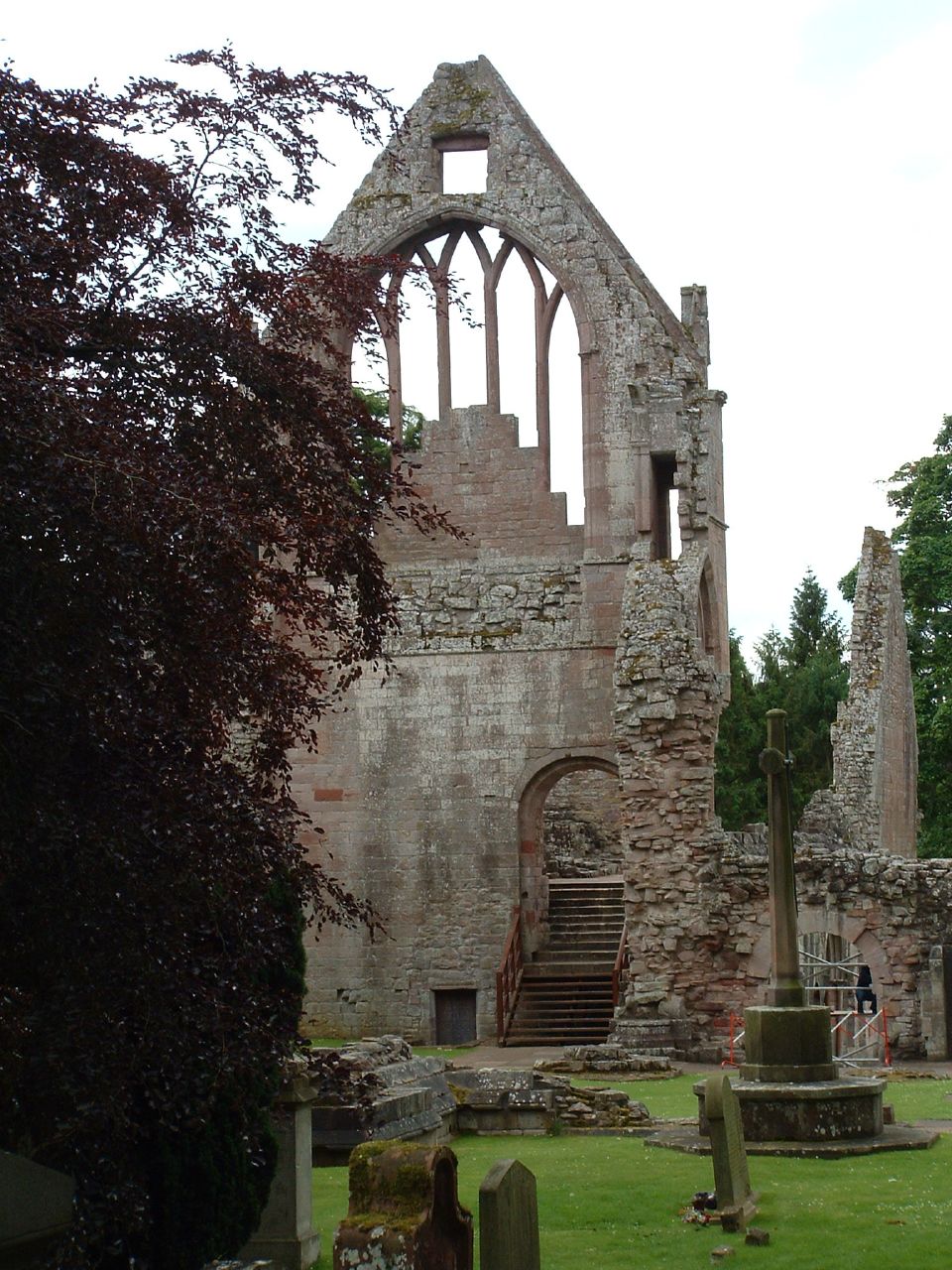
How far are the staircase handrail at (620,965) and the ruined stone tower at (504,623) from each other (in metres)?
1.46

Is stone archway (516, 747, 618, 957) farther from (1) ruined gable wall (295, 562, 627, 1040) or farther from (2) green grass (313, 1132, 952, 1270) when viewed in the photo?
(2) green grass (313, 1132, 952, 1270)

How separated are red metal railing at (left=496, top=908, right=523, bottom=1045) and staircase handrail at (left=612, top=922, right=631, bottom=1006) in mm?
1271

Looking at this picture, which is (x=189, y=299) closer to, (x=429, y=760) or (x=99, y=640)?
(x=99, y=640)

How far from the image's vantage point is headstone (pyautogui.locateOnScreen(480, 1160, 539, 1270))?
6.45m

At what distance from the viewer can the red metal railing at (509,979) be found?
23.0 meters

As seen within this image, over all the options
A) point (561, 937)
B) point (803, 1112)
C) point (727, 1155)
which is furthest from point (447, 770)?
point (727, 1155)

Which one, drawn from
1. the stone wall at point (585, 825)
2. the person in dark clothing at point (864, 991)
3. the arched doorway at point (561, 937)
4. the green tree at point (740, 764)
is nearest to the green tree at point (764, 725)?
the green tree at point (740, 764)

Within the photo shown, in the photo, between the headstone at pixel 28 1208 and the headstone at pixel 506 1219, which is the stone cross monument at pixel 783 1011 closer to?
the headstone at pixel 506 1219

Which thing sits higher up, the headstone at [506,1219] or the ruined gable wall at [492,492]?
the ruined gable wall at [492,492]

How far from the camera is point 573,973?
2402 centimetres

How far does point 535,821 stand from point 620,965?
2649 mm

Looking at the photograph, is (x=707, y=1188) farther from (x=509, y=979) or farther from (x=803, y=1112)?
(x=509, y=979)

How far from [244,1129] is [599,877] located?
21425 mm

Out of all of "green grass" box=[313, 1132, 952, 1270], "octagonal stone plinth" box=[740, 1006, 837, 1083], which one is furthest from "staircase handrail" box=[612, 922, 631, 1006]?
"green grass" box=[313, 1132, 952, 1270]
